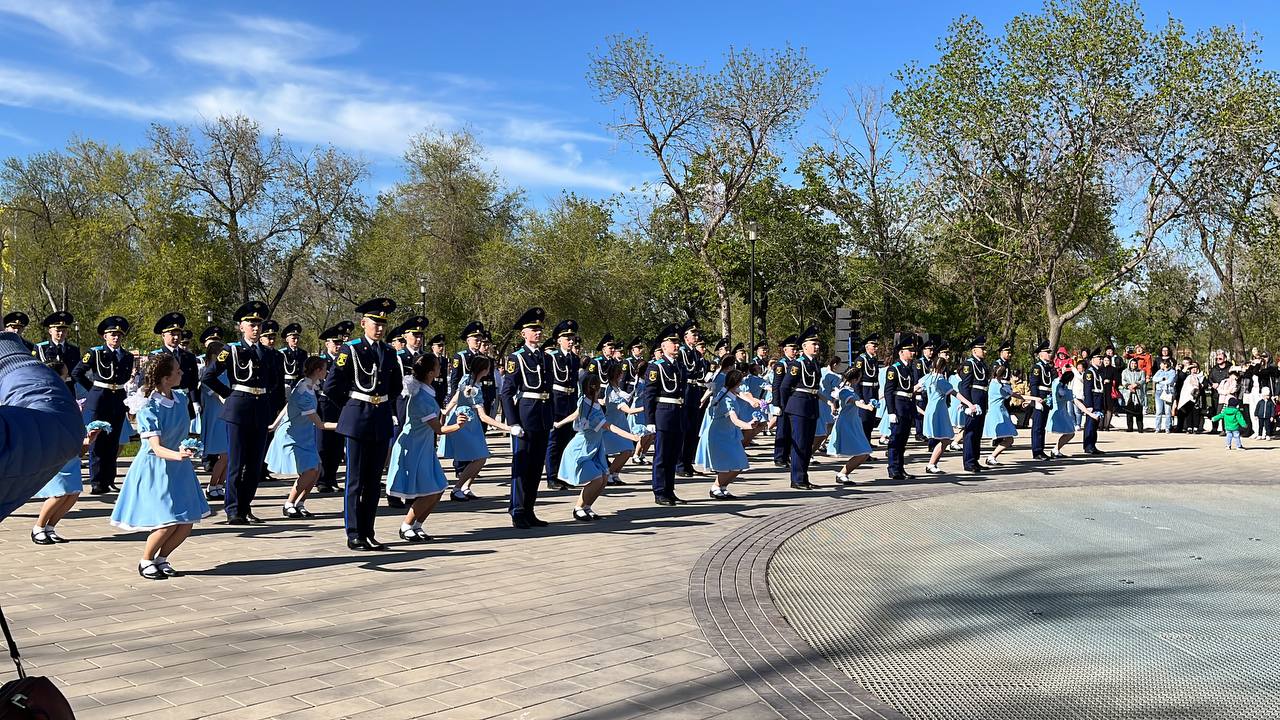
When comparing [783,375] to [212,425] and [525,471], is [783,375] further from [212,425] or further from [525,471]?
[212,425]

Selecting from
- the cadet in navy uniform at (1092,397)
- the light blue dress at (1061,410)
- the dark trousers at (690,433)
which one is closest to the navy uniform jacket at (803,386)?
the dark trousers at (690,433)

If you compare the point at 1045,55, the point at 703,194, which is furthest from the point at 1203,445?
the point at 703,194

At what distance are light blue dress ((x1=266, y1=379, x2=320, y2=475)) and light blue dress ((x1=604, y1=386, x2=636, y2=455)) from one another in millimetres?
4062

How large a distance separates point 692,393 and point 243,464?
22.6ft

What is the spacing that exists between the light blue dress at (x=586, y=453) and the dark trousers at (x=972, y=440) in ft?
23.9

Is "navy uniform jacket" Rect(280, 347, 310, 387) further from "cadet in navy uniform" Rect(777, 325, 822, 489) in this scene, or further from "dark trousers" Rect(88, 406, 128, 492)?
"cadet in navy uniform" Rect(777, 325, 822, 489)

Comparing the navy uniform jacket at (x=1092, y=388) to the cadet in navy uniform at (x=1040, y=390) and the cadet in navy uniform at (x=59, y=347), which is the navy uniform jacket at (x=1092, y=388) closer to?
the cadet in navy uniform at (x=1040, y=390)

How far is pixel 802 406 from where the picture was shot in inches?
531

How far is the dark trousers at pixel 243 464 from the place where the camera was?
1023 cm

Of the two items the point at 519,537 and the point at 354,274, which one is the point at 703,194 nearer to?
the point at 354,274

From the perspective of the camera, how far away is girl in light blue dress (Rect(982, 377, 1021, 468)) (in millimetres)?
17031

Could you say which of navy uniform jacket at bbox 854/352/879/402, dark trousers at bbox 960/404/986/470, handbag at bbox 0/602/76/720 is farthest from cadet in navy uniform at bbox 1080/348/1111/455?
handbag at bbox 0/602/76/720

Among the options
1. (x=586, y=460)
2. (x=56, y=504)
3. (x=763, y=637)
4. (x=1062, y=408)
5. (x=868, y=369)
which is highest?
(x=868, y=369)

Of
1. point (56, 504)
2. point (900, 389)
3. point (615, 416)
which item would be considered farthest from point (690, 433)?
point (56, 504)
